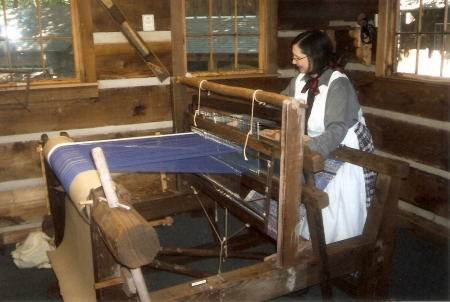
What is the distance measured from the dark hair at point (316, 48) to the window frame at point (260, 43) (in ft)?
4.70

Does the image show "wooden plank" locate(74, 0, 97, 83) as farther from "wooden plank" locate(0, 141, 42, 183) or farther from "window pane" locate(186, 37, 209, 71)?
"window pane" locate(186, 37, 209, 71)

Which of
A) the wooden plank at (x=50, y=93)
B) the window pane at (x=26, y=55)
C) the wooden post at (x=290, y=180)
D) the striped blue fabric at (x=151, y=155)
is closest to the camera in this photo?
the wooden post at (x=290, y=180)

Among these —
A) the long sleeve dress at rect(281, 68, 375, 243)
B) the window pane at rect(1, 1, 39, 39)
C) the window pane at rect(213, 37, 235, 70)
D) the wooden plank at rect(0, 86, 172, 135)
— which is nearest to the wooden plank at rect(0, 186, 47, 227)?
the wooden plank at rect(0, 86, 172, 135)

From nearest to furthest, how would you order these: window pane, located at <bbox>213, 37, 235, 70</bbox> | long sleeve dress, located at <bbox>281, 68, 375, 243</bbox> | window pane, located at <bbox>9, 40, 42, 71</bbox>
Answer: long sleeve dress, located at <bbox>281, 68, 375, 243</bbox> < window pane, located at <bbox>9, 40, 42, 71</bbox> < window pane, located at <bbox>213, 37, 235, 70</bbox>

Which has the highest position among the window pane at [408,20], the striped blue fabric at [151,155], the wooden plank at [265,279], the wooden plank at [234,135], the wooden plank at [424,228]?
the window pane at [408,20]

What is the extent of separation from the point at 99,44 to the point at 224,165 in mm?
1497

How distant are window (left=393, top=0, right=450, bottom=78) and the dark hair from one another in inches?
50.4

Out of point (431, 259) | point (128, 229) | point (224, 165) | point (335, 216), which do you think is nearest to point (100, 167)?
point (128, 229)

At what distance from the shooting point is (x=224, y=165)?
→ 2357 millimetres

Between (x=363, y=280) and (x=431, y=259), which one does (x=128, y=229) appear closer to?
(x=363, y=280)

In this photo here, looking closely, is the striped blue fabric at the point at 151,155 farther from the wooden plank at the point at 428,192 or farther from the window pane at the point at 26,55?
the wooden plank at the point at 428,192

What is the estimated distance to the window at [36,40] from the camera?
3.12 metres

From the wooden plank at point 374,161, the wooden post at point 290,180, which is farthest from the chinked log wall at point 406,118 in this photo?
the wooden post at point 290,180

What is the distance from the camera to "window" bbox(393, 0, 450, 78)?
3.12m
